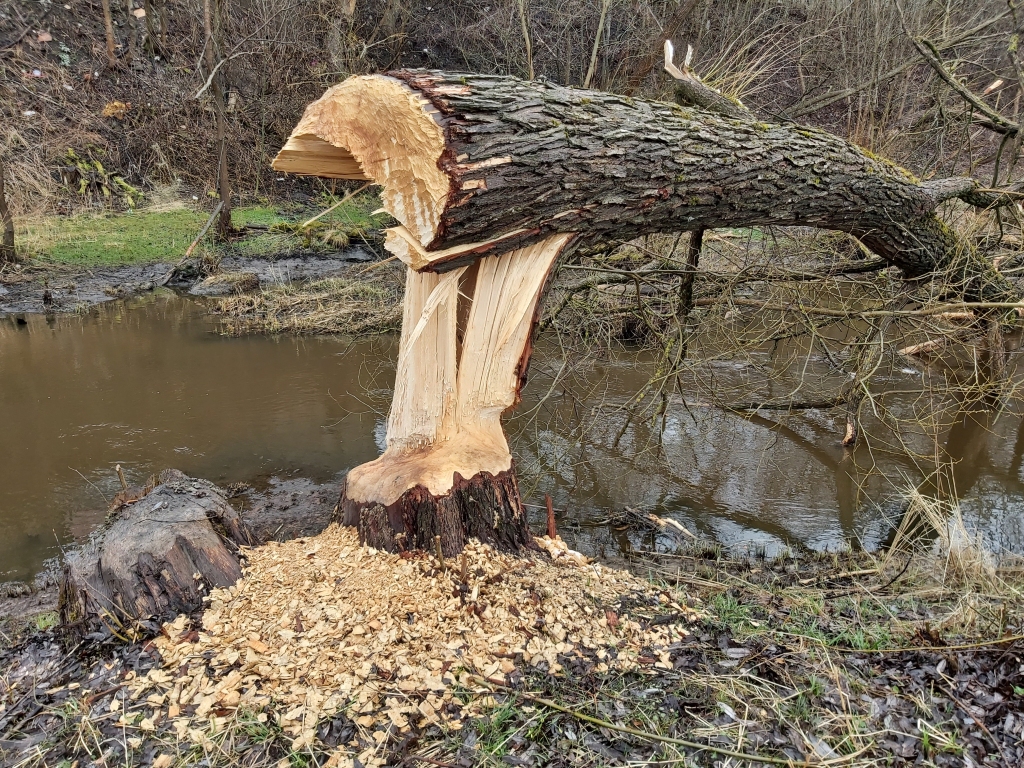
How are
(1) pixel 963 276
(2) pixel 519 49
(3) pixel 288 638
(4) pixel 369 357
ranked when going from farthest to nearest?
(2) pixel 519 49 < (4) pixel 369 357 < (1) pixel 963 276 < (3) pixel 288 638

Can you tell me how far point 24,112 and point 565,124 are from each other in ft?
50.6

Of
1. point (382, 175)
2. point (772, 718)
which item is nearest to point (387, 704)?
point (772, 718)

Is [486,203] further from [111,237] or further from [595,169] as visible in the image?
[111,237]

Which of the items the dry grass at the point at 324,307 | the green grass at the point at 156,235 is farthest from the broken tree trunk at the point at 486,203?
the green grass at the point at 156,235

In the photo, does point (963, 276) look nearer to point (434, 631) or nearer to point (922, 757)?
point (922, 757)

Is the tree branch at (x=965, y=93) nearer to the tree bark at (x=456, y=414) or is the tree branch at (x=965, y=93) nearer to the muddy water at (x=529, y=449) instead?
the muddy water at (x=529, y=449)

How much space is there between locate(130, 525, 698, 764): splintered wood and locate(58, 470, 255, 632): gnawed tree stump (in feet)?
0.36

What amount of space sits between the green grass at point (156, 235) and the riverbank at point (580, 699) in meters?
9.34

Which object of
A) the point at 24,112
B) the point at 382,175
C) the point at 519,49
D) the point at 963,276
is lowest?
the point at 963,276

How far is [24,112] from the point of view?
12992 mm

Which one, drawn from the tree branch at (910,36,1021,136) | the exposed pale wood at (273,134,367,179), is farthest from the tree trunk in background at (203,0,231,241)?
the tree branch at (910,36,1021,136)

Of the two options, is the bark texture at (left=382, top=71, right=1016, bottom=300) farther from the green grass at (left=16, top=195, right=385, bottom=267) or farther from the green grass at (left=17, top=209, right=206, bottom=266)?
the green grass at (left=17, top=209, right=206, bottom=266)

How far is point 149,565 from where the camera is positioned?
241cm

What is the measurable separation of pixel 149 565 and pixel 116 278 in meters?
9.45
